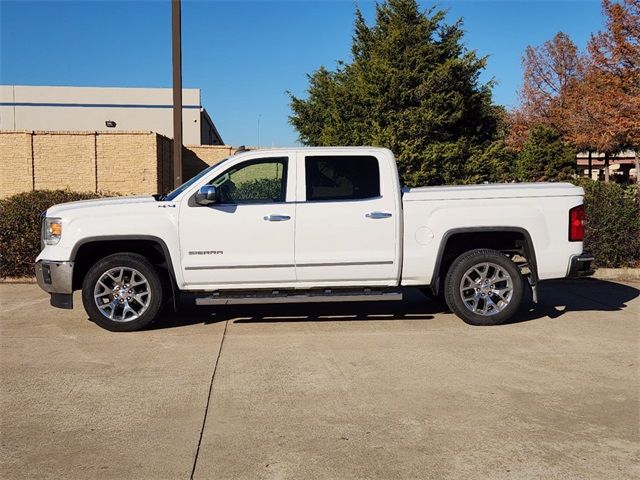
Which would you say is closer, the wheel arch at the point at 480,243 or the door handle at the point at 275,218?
the door handle at the point at 275,218

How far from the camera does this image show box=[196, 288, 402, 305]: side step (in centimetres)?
693

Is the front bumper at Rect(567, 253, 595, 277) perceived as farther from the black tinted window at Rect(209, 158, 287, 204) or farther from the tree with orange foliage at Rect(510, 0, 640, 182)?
the tree with orange foliage at Rect(510, 0, 640, 182)

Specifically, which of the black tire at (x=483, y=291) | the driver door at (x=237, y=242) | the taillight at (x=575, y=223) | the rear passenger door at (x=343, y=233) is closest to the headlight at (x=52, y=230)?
the driver door at (x=237, y=242)

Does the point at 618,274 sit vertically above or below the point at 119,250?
below

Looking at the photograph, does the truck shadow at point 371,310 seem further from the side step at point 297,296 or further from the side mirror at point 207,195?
the side mirror at point 207,195

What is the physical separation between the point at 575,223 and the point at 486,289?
1.22 metres

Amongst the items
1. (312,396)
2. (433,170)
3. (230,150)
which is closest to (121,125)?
(230,150)

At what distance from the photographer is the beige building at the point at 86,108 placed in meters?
52.3

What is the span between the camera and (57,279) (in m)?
6.83

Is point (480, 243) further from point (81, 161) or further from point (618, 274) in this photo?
point (81, 161)

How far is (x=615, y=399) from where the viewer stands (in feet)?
16.1

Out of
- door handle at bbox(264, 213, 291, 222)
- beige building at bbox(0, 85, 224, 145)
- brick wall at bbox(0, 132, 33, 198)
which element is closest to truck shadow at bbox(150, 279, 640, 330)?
door handle at bbox(264, 213, 291, 222)

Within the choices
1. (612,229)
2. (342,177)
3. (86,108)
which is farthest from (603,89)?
(86,108)

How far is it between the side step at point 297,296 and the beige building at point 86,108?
151ft
